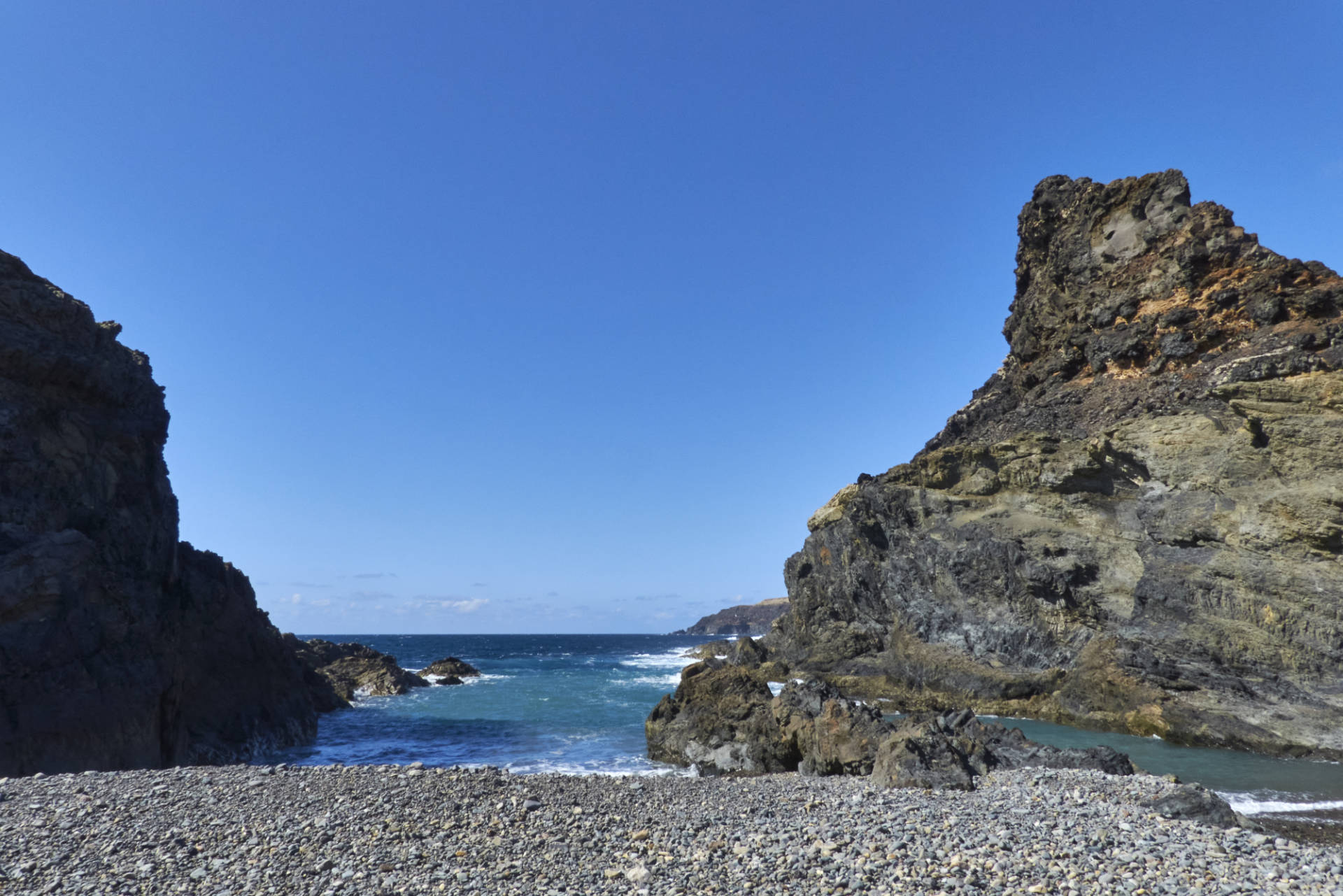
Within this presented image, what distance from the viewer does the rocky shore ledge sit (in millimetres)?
9242

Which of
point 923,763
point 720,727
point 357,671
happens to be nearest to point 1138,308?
point 720,727

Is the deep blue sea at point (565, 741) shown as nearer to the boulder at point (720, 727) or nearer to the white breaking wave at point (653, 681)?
the white breaking wave at point (653, 681)

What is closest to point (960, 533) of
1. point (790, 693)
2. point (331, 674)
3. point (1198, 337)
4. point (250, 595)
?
point (1198, 337)

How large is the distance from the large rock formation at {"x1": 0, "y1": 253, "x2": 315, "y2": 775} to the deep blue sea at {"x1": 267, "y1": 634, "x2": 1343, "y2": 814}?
712cm

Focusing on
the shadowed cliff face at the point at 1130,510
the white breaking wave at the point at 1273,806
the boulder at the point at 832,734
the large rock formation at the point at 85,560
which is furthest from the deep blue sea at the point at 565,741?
the large rock formation at the point at 85,560

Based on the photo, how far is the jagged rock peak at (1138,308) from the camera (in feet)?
104

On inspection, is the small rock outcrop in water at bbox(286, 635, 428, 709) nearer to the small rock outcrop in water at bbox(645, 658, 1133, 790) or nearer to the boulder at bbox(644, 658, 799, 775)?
the boulder at bbox(644, 658, 799, 775)

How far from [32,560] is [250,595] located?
24.4m

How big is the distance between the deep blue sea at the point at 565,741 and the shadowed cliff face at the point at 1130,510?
4.08 m

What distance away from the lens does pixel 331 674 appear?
58125mm

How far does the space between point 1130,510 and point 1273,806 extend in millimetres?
20291

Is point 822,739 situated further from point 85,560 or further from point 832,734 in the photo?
point 85,560

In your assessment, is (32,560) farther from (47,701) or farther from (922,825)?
(922,825)

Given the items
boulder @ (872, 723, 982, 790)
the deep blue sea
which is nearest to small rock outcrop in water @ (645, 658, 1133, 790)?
boulder @ (872, 723, 982, 790)
